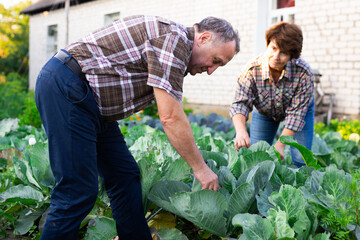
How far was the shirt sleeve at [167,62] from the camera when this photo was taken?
161cm

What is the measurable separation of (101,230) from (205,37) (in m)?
1.31

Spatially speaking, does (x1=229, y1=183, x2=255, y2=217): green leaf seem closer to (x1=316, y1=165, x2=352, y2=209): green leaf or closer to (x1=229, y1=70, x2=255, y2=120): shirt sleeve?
(x1=316, y1=165, x2=352, y2=209): green leaf

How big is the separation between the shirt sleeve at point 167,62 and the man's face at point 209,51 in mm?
141

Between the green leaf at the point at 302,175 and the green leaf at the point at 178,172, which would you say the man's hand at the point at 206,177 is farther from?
the green leaf at the point at 302,175

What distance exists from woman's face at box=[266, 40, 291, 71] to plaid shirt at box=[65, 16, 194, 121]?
1.14 metres

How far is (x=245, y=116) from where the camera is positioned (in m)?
2.97

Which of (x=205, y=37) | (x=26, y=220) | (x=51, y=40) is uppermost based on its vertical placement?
(x=205, y=37)

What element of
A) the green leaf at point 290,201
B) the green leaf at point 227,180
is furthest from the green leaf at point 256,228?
the green leaf at point 227,180

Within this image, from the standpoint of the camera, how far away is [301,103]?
2.95 metres

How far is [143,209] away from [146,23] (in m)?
1.16

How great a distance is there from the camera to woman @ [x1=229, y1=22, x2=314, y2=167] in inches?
108

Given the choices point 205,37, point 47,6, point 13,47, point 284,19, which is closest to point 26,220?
point 205,37

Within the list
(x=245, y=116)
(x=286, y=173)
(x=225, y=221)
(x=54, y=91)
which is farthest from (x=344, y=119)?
(x=54, y=91)

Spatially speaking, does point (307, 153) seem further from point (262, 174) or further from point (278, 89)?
point (278, 89)
